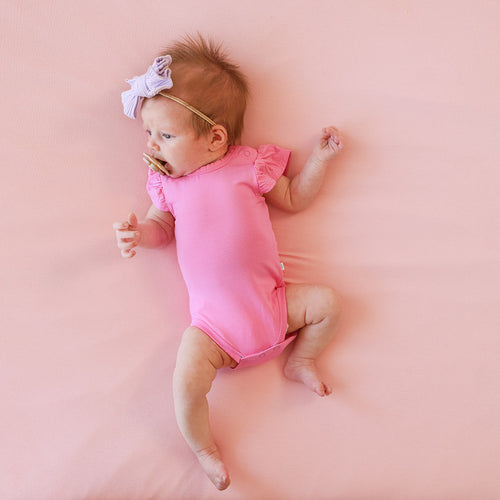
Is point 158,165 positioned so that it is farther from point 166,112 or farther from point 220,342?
point 220,342

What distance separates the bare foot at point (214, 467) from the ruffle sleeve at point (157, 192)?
0.58 m

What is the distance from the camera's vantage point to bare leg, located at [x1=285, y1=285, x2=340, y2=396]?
1.13 m

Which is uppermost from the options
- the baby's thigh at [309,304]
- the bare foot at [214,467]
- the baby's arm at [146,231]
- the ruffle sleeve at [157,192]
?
the ruffle sleeve at [157,192]

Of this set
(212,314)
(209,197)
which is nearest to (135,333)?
(212,314)

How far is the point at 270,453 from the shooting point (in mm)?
1141

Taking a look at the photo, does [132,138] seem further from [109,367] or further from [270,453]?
[270,453]

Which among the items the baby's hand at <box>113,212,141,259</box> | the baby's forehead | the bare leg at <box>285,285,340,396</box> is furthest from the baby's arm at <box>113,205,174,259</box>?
the bare leg at <box>285,285,340,396</box>

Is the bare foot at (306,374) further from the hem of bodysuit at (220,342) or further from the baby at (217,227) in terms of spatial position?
the hem of bodysuit at (220,342)

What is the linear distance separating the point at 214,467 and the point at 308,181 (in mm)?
702

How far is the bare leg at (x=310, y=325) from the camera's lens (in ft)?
3.70

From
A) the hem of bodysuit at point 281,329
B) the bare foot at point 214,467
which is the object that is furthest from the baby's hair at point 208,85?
the bare foot at point 214,467

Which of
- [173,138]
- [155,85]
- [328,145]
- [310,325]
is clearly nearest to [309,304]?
[310,325]

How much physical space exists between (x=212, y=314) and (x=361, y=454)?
0.50 m

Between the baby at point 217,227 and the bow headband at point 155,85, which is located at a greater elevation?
the bow headband at point 155,85
